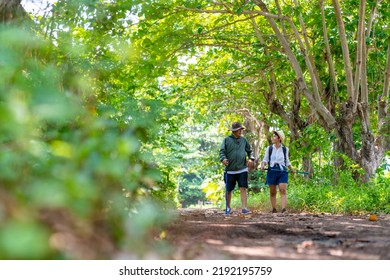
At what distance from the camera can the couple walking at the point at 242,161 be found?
1109 cm

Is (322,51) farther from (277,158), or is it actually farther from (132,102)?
→ (132,102)

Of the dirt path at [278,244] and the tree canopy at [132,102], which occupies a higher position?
the tree canopy at [132,102]

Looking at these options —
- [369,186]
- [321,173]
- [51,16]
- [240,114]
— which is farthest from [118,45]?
[240,114]

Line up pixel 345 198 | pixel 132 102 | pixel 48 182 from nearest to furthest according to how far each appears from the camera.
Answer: pixel 48 182
pixel 132 102
pixel 345 198

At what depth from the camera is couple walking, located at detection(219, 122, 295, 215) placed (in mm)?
11086

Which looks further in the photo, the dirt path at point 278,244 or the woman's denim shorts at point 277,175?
the woman's denim shorts at point 277,175

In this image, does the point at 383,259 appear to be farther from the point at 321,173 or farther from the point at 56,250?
the point at 321,173

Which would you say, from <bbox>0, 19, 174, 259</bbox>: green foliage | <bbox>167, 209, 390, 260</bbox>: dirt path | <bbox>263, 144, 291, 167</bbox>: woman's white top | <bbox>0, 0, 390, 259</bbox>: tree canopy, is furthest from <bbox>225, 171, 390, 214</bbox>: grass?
<bbox>0, 19, 174, 259</bbox>: green foliage

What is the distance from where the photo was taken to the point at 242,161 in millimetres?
11148

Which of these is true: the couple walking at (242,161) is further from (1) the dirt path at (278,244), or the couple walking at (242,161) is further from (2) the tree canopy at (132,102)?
(1) the dirt path at (278,244)

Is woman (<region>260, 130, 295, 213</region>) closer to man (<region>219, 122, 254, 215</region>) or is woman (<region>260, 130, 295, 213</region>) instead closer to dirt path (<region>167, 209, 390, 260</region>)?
man (<region>219, 122, 254, 215</region>)

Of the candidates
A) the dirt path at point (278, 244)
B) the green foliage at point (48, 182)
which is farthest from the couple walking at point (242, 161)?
the green foliage at point (48, 182)

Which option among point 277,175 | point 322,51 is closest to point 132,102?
point 277,175
